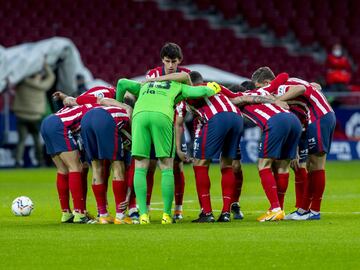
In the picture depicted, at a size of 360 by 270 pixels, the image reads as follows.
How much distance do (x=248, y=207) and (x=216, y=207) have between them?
1.40 feet

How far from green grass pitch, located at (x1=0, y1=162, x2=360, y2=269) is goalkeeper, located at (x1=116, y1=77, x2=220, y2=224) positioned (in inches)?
15.5

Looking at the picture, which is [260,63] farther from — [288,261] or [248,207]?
[288,261]

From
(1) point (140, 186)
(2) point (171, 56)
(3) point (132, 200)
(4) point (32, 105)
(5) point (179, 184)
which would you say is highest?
(2) point (171, 56)

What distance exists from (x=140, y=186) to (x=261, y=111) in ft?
5.54

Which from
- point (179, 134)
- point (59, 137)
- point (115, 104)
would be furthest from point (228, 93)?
point (59, 137)

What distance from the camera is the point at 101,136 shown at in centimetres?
1206

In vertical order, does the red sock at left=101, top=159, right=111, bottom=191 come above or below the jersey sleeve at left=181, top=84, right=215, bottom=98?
below

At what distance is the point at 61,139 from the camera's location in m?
12.6

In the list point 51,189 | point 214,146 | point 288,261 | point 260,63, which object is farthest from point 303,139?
point 260,63

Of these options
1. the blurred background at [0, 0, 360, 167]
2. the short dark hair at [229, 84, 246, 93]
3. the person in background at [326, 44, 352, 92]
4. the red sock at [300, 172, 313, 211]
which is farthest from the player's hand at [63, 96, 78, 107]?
the person in background at [326, 44, 352, 92]

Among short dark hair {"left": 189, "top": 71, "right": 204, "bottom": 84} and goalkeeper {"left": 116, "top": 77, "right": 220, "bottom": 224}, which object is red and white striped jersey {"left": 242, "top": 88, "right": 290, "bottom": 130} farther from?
goalkeeper {"left": 116, "top": 77, "right": 220, "bottom": 224}

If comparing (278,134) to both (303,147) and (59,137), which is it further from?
(59,137)

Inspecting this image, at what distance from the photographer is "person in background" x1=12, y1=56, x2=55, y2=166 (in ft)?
81.1

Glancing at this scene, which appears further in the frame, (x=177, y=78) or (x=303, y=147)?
(x=303, y=147)
